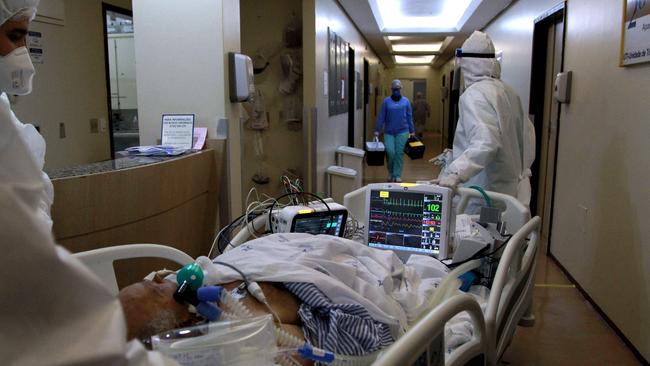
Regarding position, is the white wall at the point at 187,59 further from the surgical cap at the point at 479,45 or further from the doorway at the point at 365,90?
the doorway at the point at 365,90

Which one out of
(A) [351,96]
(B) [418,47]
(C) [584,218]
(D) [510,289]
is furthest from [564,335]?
(B) [418,47]

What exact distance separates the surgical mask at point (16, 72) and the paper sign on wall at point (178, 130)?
121 centimetres

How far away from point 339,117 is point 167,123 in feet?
14.4

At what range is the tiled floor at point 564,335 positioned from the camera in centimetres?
257

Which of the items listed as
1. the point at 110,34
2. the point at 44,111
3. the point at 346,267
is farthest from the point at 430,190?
the point at 110,34

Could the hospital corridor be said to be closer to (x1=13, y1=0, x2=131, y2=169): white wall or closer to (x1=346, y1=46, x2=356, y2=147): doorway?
(x1=13, y1=0, x2=131, y2=169): white wall

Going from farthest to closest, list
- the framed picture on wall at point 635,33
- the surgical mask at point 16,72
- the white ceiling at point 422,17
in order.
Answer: the white ceiling at point 422,17, the framed picture on wall at point 635,33, the surgical mask at point 16,72

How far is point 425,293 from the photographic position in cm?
166

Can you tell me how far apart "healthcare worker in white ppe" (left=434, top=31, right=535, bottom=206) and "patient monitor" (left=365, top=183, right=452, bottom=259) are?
53 cm

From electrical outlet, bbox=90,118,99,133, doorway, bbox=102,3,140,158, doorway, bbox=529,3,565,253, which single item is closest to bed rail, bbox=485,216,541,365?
doorway, bbox=529,3,565,253

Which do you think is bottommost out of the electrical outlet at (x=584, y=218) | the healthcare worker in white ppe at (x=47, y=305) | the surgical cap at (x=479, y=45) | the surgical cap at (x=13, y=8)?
the electrical outlet at (x=584, y=218)

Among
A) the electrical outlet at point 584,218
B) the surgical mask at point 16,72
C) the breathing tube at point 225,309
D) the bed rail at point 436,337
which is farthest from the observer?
the electrical outlet at point 584,218

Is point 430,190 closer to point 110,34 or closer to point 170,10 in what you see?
point 170,10

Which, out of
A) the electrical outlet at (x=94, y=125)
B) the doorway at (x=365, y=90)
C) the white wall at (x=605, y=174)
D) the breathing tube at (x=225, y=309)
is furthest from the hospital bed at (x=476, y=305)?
the doorway at (x=365, y=90)
